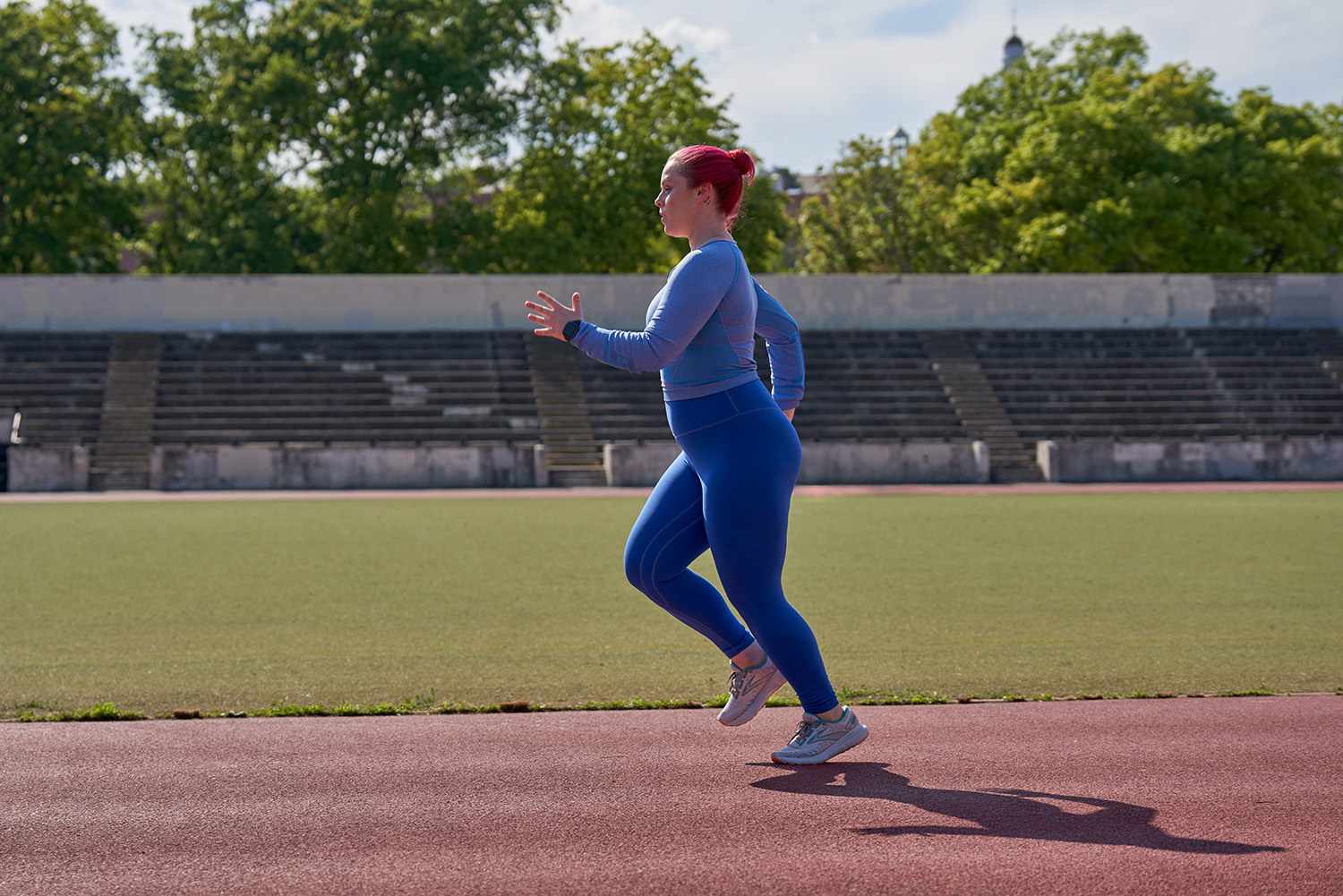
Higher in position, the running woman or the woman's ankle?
the running woman

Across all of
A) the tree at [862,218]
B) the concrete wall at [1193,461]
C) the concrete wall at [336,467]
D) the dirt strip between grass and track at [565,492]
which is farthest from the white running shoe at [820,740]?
the tree at [862,218]

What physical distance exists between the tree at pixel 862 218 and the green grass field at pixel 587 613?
128ft

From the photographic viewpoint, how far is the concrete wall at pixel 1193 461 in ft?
109

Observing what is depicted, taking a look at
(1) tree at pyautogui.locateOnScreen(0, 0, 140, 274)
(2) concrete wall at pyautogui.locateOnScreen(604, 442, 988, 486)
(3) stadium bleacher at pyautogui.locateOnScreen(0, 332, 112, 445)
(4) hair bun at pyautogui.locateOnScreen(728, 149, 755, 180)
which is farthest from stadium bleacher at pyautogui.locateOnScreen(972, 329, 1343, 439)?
(4) hair bun at pyautogui.locateOnScreen(728, 149, 755, 180)

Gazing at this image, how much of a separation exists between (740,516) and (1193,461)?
30.9 metres

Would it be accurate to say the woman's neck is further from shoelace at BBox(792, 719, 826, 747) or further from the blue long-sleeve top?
shoelace at BBox(792, 719, 826, 747)

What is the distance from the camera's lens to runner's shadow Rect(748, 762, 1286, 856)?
13.3ft

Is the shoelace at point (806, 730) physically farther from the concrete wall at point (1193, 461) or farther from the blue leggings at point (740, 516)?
the concrete wall at point (1193, 461)

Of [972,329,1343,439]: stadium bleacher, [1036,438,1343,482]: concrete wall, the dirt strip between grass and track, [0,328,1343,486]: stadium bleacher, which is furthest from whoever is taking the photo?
[972,329,1343,439]: stadium bleacher

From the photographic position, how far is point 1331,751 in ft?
16.7

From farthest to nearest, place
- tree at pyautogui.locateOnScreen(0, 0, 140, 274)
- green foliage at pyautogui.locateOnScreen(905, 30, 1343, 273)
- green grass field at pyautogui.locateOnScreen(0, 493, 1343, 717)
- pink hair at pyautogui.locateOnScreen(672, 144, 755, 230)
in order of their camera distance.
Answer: green foliage at pyautogui.locateOnScreen(905, 30, 1343, 273)
tree at pyautogui.locateOnScreen(0, 0, 140, 274)
green grass field at pyautogui.locateOnScreen(0, 493, 1343, 717)
pink hair at pyautogui.locateOnScreen(672, 144, 755, 230)

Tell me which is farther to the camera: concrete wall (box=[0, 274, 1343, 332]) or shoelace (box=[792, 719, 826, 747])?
concrete wall (box=[0, 274, 1343, 332])

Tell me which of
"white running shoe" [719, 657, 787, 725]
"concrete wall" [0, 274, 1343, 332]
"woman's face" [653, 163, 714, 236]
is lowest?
"white running shoe" [719, 657, 787, 725]

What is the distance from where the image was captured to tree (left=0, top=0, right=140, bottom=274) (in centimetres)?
4459
